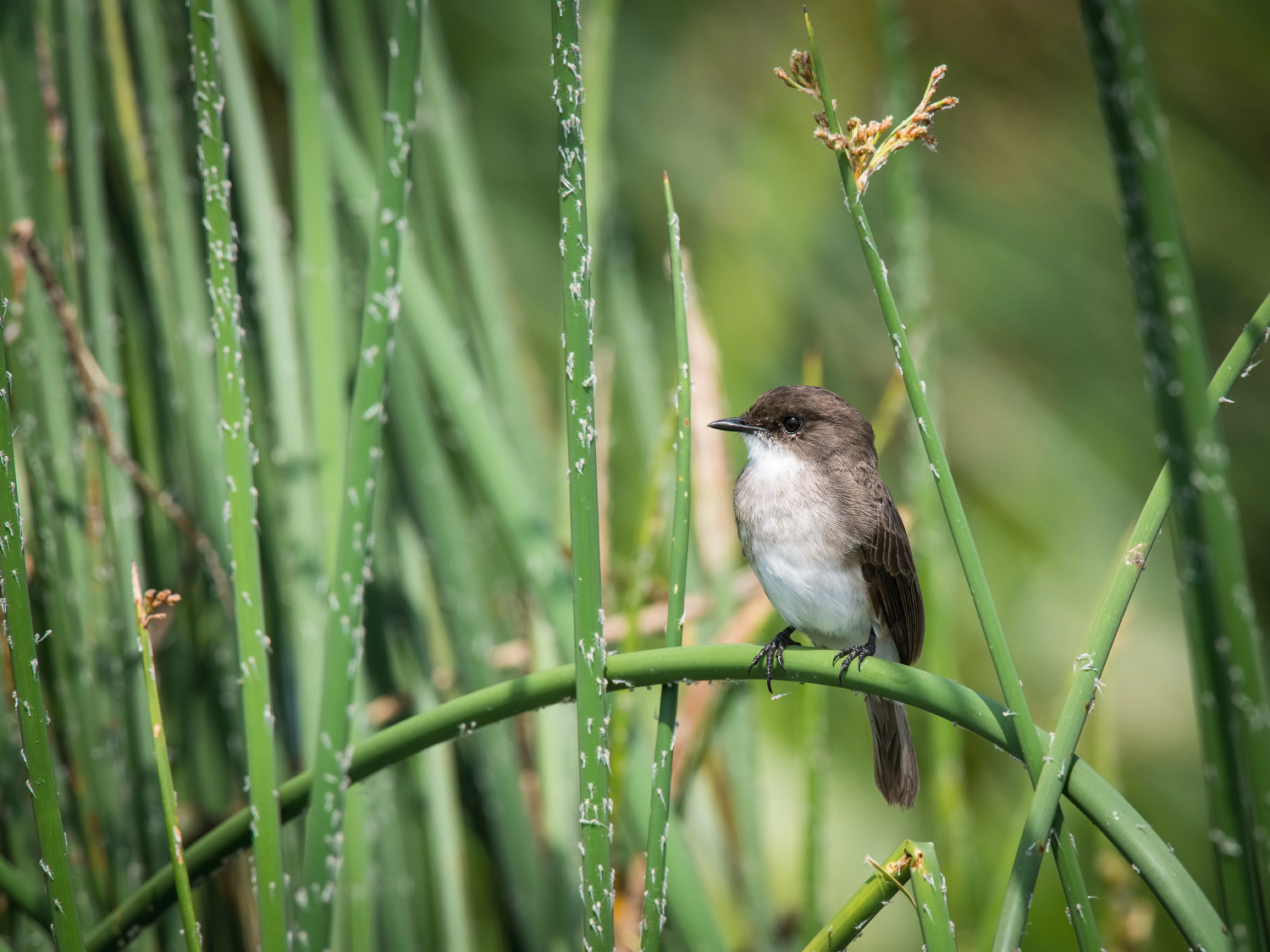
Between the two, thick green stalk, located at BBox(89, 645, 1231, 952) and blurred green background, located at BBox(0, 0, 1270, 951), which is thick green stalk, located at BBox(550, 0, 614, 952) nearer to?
thick green stalk, located at BBox(89, 645, 1231, 952)

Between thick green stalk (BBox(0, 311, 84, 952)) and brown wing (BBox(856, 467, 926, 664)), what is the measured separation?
106 centimetres

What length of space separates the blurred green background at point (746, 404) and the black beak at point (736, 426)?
2.7 inches

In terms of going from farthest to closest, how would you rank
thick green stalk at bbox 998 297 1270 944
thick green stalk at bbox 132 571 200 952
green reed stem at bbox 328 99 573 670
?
green reed stem at bbox 328 99 573 670 < thick green stalk at bbox 132 571 200 952 < thick green stalk at bbox 998 297 1270 944

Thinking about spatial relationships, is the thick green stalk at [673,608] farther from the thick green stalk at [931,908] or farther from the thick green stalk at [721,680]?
the thick green stalk at [931,908]

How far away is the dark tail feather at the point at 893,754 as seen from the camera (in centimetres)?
148

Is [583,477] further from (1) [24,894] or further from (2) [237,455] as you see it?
(1) [24,894]

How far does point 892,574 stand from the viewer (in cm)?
146

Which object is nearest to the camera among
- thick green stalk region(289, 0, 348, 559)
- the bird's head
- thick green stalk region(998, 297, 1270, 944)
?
thick green stalk region(998, 297, 1270, 944)

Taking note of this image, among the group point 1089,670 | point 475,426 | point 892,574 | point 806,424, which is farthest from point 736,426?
point 1089,670

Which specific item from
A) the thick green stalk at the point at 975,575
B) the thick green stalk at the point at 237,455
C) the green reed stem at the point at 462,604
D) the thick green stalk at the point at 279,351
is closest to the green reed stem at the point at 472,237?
the green reed stem at the point at 462,604

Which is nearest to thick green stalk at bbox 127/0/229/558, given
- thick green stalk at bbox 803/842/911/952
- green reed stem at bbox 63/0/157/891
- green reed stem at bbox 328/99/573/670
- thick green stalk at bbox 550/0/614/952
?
green reed stem at bbox 63/0/157/891

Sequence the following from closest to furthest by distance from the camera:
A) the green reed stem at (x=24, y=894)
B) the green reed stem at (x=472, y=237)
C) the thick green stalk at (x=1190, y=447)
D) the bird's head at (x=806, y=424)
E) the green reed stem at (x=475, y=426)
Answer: the thick green stalk at (x=1190, y=447)
the green reed stem at (x=24, y=894)
the green reed stem at (x=475, y=426)
the green reed stem at (x=472, y=237)
the bird's head at (x=806, y=424)

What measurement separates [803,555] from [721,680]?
2.22ft

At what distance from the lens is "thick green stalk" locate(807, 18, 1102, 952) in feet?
2.09
